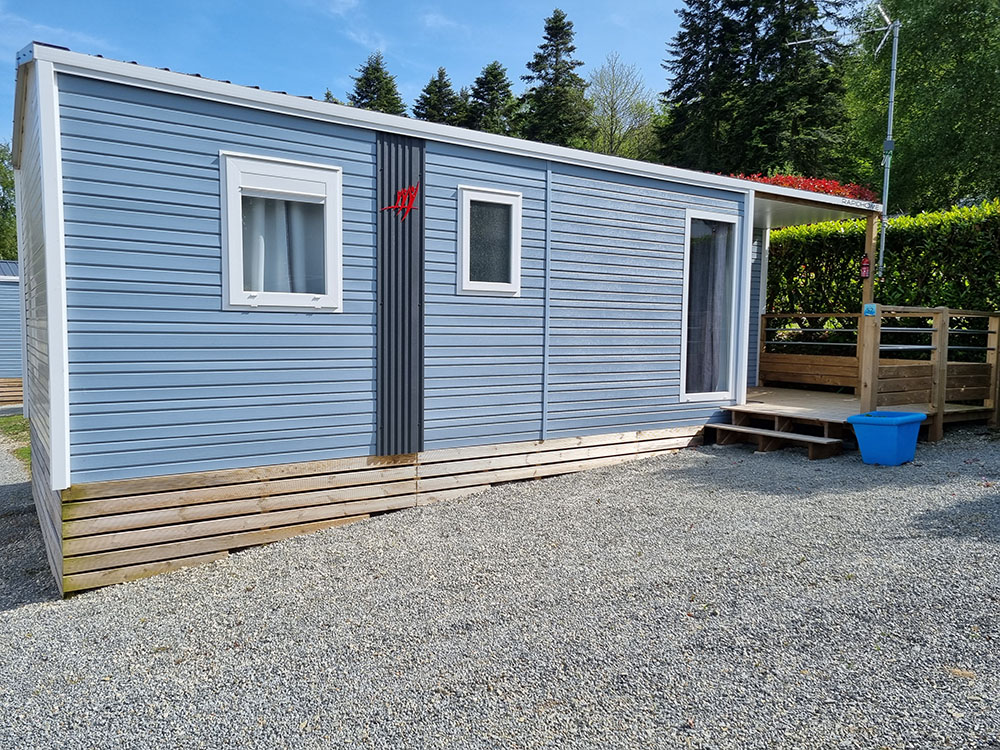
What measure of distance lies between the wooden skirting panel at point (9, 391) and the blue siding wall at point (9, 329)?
121 mm

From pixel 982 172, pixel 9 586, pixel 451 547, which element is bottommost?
pixel 9 586

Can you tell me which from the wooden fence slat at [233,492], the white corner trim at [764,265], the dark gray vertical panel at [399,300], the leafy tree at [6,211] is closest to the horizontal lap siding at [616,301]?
the dark gray vertical panel at [399,300]

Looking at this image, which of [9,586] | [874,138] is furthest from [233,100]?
[874,138]

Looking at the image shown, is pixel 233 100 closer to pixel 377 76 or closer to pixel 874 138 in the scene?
pixel 874 138

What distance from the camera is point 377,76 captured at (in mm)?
34500

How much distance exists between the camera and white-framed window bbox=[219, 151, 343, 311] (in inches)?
176

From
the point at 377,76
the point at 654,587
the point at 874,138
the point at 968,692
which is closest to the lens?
the point at 968,692

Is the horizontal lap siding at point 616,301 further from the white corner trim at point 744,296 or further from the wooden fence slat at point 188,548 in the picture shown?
the wooden fence slat at point 188,548

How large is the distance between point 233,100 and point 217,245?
93 centimetres

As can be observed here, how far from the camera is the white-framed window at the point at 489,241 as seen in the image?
5395 millimetres

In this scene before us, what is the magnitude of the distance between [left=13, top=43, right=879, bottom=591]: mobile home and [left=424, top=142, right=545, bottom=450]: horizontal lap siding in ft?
0.06

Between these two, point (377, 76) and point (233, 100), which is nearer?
point (233, 100)

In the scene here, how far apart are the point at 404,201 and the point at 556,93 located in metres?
24.9

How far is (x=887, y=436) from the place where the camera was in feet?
18.6
